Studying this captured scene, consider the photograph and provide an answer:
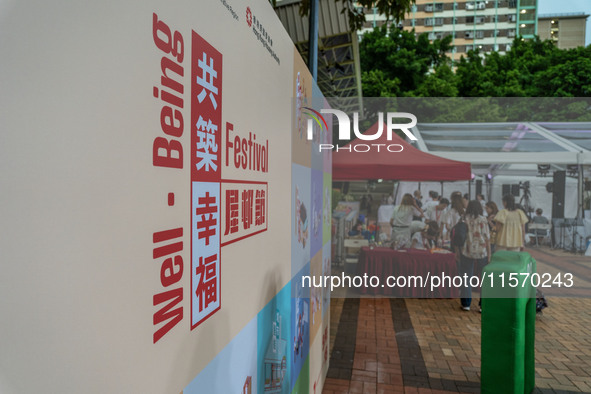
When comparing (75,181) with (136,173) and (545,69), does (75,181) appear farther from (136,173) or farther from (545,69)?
(545,69)

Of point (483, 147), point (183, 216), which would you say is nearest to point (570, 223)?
point (483, 147)

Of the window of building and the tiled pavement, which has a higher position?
the window of building

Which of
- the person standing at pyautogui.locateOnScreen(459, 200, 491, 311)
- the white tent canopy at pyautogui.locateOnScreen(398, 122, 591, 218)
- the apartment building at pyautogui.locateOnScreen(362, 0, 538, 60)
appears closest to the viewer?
the person standing at pyautogui.locateOnScreen(459, 200, 491, 311)

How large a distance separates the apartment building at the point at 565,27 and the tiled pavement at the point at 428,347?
77.8m

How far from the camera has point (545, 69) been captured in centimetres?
2623

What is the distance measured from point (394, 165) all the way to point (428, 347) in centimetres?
295

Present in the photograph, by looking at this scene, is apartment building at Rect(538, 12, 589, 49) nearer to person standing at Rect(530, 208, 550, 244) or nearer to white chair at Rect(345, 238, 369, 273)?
person standing at Rect(530, 208, 550, 244)

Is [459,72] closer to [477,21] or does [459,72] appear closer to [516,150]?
[516,150]

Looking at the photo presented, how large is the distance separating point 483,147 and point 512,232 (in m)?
5.33

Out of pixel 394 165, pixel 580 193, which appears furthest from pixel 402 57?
pixel 394 165

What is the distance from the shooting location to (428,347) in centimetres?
477

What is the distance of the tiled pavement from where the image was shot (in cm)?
392

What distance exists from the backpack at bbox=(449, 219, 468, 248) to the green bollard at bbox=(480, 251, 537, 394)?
3386 millimetres

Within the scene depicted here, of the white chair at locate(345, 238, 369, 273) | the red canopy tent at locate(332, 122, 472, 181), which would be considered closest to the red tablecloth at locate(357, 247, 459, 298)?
the white chair at locate(345, 238, 369, 273)
